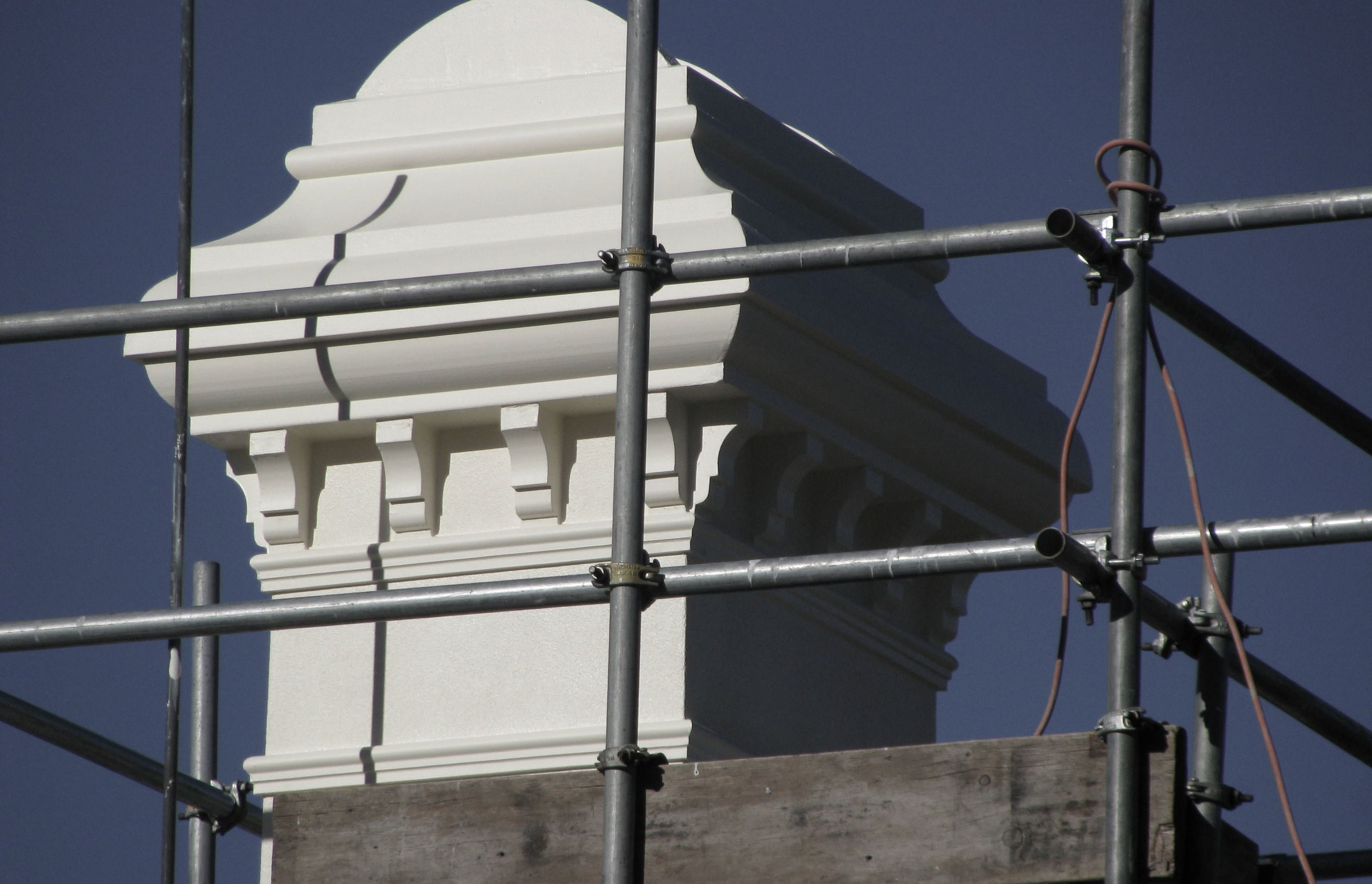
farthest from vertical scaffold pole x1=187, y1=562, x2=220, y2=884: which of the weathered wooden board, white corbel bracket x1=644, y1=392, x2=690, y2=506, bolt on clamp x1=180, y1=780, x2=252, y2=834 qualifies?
the weathered wooden board

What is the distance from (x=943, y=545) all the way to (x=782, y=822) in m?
0.87

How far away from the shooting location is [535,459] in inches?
305

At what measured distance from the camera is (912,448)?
27.3 ft

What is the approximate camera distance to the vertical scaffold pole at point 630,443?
4.81 meters

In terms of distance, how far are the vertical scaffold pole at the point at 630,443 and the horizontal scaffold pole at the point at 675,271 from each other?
0.12 meters

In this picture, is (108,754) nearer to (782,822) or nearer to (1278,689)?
(782,822)

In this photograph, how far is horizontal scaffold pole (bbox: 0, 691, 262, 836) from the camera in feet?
22.5

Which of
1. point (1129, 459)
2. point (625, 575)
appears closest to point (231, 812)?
point (625, 575)

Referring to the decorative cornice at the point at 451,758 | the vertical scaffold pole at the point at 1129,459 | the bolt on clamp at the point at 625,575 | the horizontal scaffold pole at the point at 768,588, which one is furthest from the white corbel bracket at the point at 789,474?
the vertical scaffold pole at the point at 1129,459

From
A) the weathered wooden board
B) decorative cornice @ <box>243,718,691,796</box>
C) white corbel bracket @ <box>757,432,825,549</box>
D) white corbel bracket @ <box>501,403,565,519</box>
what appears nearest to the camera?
the weathered wooden board

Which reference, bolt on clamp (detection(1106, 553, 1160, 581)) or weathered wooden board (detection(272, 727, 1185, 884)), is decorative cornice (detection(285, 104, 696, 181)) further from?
bolt on clamp (detection(1106, 553, 1160, 581))

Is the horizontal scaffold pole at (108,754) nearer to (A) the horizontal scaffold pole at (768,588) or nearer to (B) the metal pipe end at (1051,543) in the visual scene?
(A) the horizontal scaffold pole at (768,588)

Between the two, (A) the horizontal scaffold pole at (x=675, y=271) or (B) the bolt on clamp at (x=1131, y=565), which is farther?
(A) the horizontal scaffold pole at (x=675, y=271)

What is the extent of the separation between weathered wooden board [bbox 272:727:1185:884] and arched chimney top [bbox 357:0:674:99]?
4012mm
